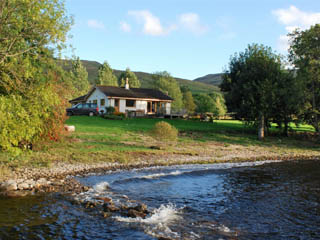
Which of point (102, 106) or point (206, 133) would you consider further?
point (102, 106)

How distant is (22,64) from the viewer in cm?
1295

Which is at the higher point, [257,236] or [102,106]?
[102,106]

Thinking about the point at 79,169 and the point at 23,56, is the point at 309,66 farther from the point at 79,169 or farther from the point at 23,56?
the point at 23,56

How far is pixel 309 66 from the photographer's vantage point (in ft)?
95.0

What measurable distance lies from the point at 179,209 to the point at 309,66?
2468cm

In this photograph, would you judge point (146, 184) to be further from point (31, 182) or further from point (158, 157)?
point (158, 157)

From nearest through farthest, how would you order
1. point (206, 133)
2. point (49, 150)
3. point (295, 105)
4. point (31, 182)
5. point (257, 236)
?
point (257, 236) < point (31, 182) < point (49, 150) < point (295, 105) < point (206, 133)

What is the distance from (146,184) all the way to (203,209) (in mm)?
3929

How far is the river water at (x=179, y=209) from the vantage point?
827 cm

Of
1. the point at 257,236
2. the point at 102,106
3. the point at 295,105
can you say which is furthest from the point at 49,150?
the point at 102,106

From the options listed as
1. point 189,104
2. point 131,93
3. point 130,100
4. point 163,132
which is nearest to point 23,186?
point 163,132

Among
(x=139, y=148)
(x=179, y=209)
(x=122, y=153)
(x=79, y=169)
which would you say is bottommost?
(x=179, y=209)

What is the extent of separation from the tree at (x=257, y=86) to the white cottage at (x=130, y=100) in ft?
67.2

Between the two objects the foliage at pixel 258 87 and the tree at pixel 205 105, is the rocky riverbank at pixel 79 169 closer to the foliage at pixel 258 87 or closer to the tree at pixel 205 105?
the foliage at pixel 258 87
